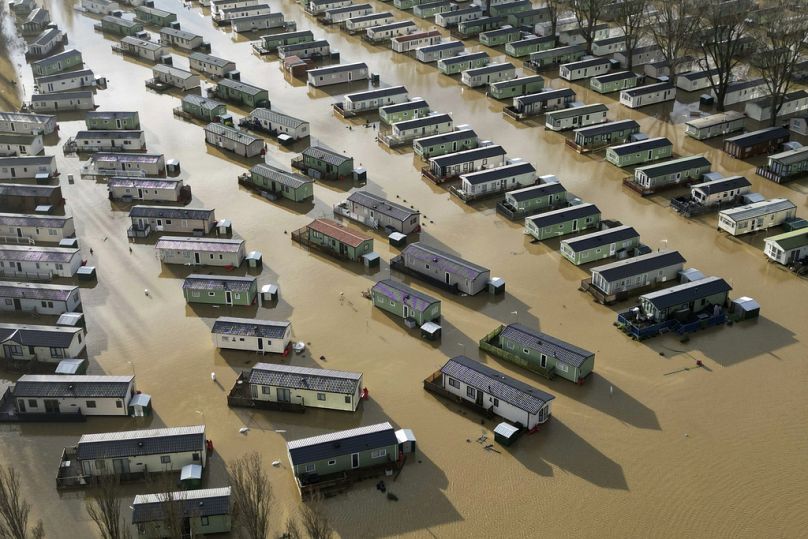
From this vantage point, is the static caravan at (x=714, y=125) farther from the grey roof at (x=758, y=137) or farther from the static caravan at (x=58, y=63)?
the static caravan at (x=58, y=63)

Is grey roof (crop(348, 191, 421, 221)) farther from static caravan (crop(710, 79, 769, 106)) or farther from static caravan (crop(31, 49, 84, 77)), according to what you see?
static caravan (crop(31, 49, 84, 77))

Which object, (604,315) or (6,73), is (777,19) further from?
(6,73)

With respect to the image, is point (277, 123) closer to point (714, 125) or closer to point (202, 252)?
point (202, 252)

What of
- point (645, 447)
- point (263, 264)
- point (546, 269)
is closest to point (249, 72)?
point (263, 264)

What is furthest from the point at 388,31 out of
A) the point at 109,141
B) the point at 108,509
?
the point at 108,509

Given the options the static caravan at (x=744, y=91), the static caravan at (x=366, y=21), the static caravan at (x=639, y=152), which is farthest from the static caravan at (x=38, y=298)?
the static caravan at (x=744, y=91)

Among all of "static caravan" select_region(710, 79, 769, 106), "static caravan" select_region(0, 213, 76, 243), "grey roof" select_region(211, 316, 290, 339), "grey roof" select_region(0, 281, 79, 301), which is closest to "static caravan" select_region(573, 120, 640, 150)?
A: "static caravan" select_region(710, 79, 769, 106)
